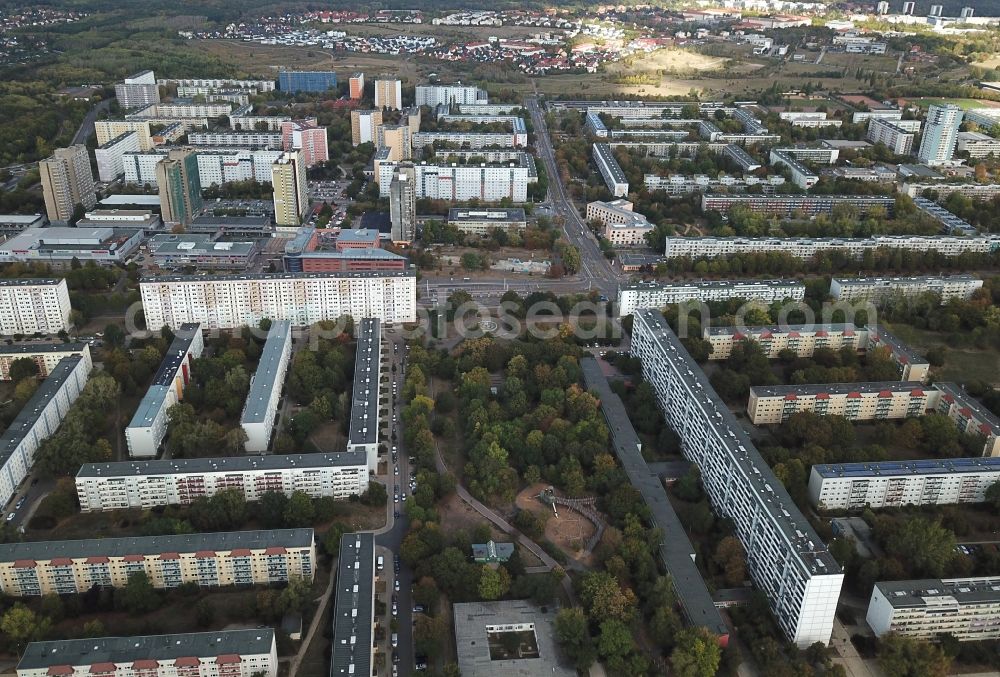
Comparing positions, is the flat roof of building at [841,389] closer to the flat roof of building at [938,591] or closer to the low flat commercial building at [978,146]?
the flat roof of building at [938,591]

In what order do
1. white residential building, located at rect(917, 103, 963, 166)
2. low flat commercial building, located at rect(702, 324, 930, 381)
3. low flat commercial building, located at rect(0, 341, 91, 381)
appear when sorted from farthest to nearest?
1. white residential building, located at rect(917, 103, 963, 166)
2. low flat commercial building, located at rect(702, 324, 930, 381)
3. low flat commercial building, located at rect(0, 341, 91, 381)

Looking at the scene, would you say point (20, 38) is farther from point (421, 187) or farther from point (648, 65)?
point (648, 65)

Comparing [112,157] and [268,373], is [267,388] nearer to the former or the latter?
[268,373]

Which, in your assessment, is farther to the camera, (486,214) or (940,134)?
(940,134)

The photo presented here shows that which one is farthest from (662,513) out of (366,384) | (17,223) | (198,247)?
(17,223)

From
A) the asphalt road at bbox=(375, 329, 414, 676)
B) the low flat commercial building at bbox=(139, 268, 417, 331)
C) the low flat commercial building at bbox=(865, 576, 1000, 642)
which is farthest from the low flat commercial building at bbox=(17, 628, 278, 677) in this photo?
the low flat commercial building at bbox=(139, 268, 417, 331)

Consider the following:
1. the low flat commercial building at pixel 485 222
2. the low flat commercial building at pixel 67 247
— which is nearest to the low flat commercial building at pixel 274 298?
the low flat commercial building at pixel 67 247

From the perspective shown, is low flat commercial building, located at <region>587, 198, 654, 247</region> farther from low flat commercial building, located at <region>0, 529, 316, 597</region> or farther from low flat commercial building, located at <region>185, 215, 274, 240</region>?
low flat commercial building, located at <region>0, 529, 316, 597</region>
